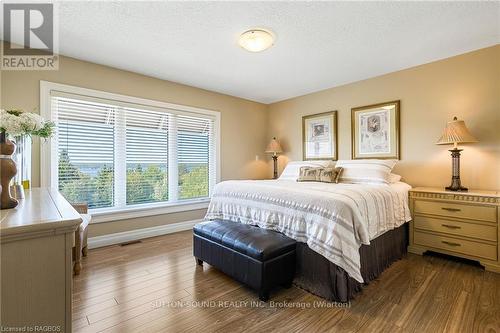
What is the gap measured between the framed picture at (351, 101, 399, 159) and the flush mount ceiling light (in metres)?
2.04

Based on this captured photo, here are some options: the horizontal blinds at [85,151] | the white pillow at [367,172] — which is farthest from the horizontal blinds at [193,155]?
the white pillow at [367,172]

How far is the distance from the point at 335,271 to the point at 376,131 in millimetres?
2551

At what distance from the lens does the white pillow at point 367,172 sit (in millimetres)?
3068

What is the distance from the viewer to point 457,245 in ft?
8.58

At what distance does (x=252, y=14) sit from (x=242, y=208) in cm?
191

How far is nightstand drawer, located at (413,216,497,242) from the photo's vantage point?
2.43 m

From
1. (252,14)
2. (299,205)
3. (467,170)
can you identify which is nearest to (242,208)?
(299,205)

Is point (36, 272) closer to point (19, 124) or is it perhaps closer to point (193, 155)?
point (19, 124)

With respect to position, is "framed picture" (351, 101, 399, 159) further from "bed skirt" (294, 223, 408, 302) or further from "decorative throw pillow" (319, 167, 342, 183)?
"bed skirt" (294, 223, 408, 302)

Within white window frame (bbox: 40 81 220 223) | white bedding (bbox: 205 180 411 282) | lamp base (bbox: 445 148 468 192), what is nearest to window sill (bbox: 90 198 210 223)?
white window frame (bbox: 40 81 220 223)

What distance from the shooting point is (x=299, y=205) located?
85.6 inches

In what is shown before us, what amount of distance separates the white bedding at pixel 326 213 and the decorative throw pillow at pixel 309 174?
948mm

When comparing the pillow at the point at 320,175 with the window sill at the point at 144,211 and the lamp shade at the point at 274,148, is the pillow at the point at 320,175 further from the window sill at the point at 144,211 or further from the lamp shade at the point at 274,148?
the window sill at the point at 144,211

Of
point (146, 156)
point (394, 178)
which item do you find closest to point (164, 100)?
point (146, 156)
